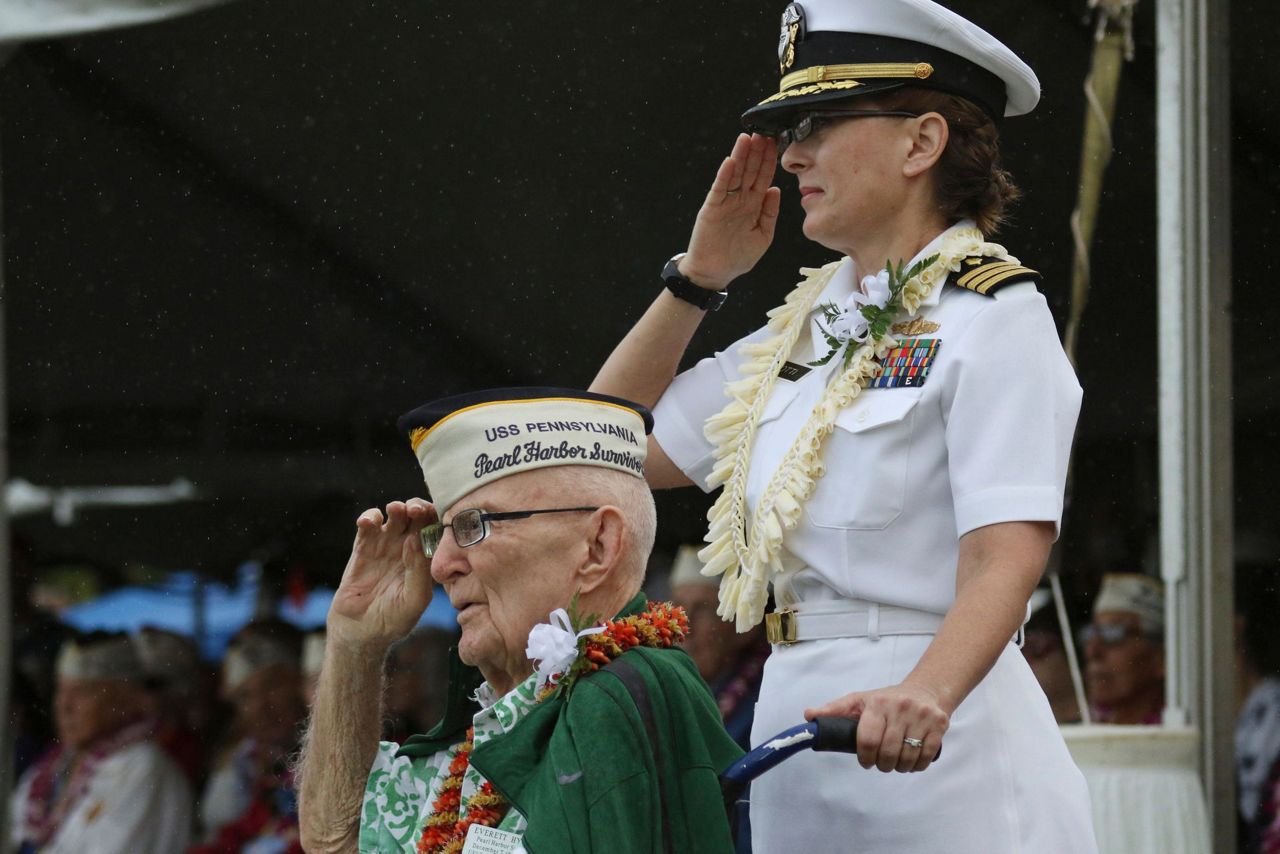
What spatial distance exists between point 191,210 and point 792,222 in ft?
6.08

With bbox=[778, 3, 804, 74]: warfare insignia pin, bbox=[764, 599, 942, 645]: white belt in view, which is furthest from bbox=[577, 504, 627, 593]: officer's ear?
bbox=[778, 3, 804, 74]: warfare insignia pin

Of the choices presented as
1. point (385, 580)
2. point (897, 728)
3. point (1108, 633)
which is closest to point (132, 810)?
point (1108, 633)

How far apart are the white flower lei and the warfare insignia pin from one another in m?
0.35

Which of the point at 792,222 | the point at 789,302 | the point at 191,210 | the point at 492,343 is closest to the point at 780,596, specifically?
the point at 789,302

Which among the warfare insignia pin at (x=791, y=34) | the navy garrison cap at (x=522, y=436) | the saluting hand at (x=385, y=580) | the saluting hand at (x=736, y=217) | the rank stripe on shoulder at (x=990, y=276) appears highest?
the warfare insignia pin at (x=791, y=34)

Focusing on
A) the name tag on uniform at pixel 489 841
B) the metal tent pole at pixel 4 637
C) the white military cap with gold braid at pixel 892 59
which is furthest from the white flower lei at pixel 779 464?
the metal tent pole at pixel 4 637

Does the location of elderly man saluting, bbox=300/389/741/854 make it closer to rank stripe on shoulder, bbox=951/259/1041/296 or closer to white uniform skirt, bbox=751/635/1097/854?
white uniform skirt, bbox=751/635/1097/854

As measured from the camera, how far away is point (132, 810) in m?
5.83

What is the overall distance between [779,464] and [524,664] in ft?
1.52

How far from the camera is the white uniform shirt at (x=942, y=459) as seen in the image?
2.13 metres

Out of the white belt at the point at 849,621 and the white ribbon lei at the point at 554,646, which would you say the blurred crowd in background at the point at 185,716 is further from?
the white ribbon lei at the point at 554,646

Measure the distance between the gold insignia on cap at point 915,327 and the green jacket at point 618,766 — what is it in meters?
0.55

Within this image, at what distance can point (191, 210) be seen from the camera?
5.07 m

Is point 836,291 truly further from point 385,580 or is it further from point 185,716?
point 185,716
